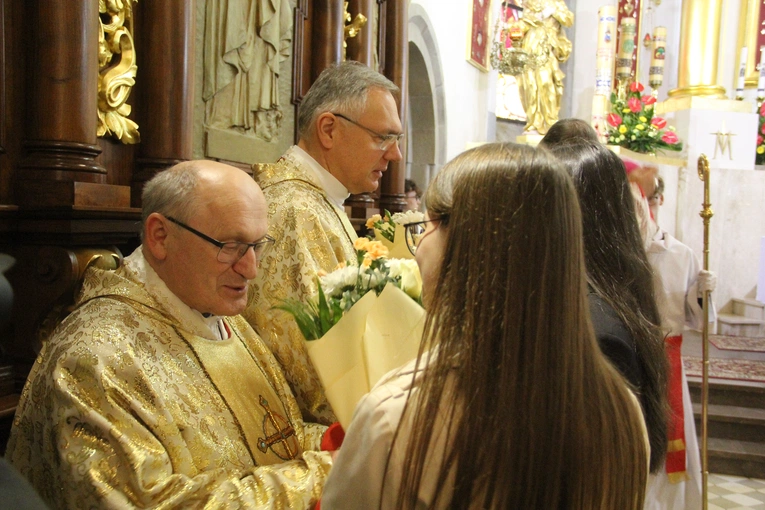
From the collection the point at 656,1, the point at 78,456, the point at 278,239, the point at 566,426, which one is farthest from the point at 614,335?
the point at 656,1

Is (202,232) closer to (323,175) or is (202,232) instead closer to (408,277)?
(408,277)

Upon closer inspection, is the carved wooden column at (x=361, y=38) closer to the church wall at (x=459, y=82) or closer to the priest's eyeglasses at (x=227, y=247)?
the priest's eyeglasses at (x=227, y=247)

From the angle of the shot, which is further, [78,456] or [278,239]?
[278,239]

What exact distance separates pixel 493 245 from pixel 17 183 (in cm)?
190

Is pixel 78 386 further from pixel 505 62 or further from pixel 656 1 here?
pixel 656 1

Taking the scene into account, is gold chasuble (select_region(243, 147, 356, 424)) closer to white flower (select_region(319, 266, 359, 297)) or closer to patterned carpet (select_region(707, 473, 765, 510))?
white flower (select_region(319, 266, 359, 297))

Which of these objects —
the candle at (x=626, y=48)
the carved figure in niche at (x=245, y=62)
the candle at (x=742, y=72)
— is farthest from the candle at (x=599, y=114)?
the carved figure in niche at (x=245, y=62)

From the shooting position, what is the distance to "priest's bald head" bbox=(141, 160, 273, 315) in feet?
5.55

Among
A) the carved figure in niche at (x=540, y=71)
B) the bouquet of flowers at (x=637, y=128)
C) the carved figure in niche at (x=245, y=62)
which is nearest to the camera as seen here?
the carved figure in niche at (x=245, y=62)

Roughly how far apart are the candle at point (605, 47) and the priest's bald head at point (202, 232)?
1199 cm

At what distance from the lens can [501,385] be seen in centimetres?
93

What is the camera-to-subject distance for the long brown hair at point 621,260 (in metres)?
1.51

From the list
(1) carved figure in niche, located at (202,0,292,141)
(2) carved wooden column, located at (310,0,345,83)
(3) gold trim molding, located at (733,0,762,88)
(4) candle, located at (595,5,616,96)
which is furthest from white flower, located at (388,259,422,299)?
(3) gold trim molding, located at (733,0,762,88)

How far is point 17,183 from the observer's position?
2275 millimetres
